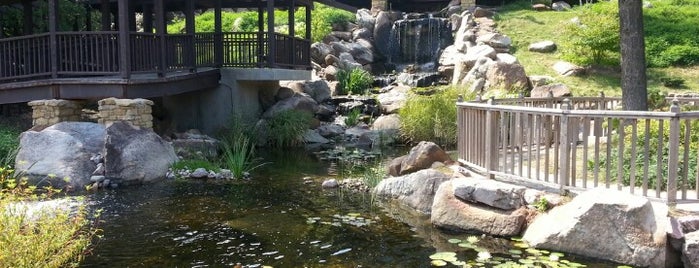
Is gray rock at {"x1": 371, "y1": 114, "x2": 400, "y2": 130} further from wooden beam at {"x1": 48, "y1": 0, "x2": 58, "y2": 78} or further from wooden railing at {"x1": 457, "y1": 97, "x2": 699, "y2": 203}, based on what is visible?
wooden beam at {"x1": 48, "y1": 0, "x2": 58, "y2": 78}

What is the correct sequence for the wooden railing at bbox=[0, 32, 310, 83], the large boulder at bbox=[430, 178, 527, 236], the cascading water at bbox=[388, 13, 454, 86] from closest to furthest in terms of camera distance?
the large boulder at bbox=[430, 178, 527, 236], the wooden railing at bbox=[0, 32, 310, 83], the cascading water at bbox=[388, 13, 454, 86]

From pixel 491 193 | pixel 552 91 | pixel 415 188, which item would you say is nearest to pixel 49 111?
pixel 415 188

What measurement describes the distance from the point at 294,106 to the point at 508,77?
646 centimetres

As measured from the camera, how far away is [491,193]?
779 centimetres

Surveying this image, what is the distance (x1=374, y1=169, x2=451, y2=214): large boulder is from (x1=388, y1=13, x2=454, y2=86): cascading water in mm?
15685

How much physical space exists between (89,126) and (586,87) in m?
13.6

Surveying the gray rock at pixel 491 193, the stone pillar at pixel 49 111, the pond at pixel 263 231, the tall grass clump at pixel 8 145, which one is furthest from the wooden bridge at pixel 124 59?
the gray rock at pixel 491 193

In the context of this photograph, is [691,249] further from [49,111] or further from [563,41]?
[563,41]

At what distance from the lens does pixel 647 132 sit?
6.64 meters

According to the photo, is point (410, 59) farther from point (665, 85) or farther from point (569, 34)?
point (665, 85)

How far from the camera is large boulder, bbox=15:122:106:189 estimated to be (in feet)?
36.0

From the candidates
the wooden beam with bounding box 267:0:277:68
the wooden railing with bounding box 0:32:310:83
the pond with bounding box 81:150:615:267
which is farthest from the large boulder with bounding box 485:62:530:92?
the pond with bounding box 81:150:615:267

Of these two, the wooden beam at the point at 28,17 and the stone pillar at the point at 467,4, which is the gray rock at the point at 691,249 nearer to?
the wooden beam at the point at 28,17

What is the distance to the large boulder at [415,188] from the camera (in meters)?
9.03
